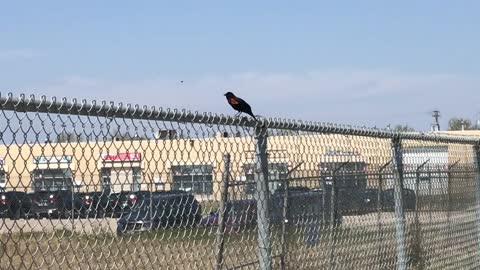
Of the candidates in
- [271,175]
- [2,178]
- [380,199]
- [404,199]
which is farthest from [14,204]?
[404,199]

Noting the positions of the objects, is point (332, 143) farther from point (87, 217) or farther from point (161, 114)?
point (87, 217)

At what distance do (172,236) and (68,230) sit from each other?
783 millimetres

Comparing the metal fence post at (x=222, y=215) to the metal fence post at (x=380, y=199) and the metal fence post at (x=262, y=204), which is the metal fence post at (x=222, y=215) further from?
the metal fence post at (x=380, y=199)

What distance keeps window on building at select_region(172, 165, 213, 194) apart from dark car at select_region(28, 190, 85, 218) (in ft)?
2.45

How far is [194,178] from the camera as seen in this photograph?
402 centimetres

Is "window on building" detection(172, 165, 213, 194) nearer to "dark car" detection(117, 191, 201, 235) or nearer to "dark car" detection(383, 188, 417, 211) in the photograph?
"dark car" detection(117, 191, 201, 235)

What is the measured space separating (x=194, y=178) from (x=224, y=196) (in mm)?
315

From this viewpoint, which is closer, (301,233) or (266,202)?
(266,202)

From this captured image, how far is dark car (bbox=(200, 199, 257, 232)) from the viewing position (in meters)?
4.25

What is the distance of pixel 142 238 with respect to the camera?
370 cm

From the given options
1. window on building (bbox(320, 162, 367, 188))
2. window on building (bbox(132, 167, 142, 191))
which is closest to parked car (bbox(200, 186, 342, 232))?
window on building (bbox(320, 162, 367, 188))

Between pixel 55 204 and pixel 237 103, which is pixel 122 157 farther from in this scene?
pixel 237 103

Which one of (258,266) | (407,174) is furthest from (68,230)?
(407,174)

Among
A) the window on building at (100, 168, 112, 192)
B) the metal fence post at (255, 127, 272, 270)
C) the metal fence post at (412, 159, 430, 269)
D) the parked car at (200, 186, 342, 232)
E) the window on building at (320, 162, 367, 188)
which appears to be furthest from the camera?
the metal fence post at (412, 159, 430, 269)
